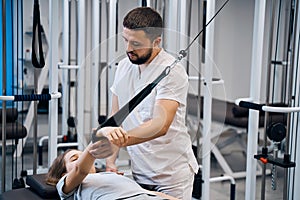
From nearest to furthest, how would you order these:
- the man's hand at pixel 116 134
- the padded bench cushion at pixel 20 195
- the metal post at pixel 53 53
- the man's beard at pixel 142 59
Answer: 1. the man's hand at pixel 116 134
2. the man's beard at pixel 142 59
3. the padded bench cushion at pixel 20 195
4. the metal post at pixel 53 53

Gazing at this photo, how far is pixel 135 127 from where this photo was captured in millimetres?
1268

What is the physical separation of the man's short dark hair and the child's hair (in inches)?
28.0

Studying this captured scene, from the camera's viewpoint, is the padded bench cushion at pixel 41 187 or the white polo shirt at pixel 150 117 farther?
the padded bench cushion at pixel 41 187

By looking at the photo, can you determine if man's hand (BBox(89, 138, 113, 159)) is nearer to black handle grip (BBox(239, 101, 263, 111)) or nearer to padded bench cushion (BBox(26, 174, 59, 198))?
padded bench cushion (BBox(26, 174, 59, 198))

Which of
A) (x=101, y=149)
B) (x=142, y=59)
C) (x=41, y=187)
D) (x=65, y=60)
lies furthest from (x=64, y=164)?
(x=65, y=60)

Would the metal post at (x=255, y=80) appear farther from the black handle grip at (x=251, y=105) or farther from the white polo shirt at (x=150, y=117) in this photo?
the white polo shirt at (x=150, y=117)

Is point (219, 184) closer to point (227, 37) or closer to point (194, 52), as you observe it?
point (227, 37)

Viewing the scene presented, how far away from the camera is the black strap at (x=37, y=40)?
2260mm

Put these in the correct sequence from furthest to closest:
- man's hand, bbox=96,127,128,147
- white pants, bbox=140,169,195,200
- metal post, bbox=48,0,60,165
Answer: metal post, bbox=48,0,60,165 → white pants, bbox=140,169,195,200 → man's hand, bbox=96,127,128,147

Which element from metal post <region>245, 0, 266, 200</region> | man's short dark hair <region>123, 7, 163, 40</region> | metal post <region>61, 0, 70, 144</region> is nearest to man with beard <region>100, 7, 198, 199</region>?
man's short dark hair <region>123, 7, 163, 40</region>

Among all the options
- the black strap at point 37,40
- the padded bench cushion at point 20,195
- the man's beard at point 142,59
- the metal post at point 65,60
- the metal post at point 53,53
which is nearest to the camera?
the man's beard at point 142,59

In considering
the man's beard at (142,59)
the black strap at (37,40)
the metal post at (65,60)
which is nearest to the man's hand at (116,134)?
the man's beard at (142,59)

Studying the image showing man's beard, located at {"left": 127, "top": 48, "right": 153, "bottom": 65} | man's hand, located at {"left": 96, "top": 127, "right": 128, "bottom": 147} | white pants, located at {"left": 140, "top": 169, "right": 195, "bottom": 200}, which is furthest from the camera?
white pants, located at {"left": 140, "top": 169, "right": 195, "bottom": 200}

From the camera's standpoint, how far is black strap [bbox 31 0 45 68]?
226 centimetres
